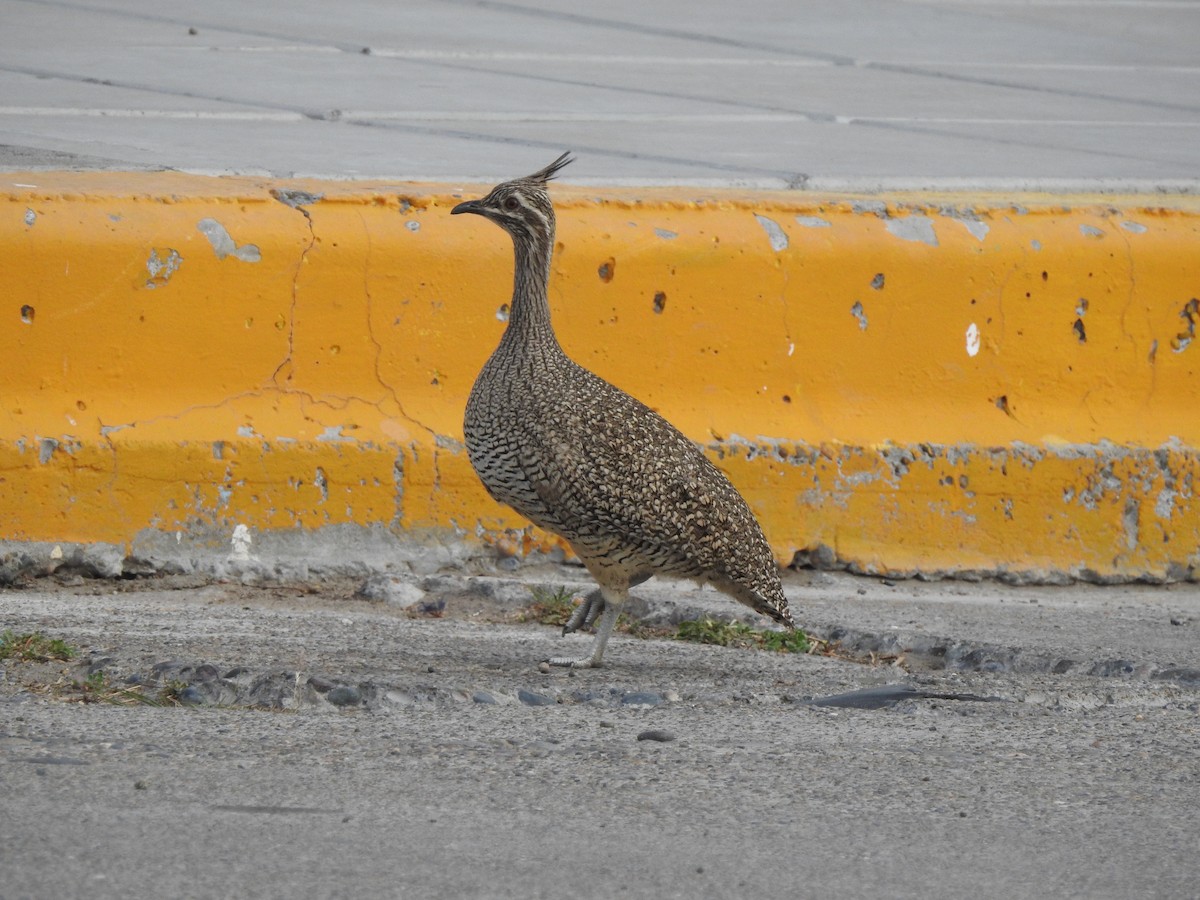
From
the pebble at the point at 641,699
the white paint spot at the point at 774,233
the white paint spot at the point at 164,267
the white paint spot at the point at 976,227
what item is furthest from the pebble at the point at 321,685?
the white paint spot at the point at 976,227

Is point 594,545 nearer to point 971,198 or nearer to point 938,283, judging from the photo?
point 938,283

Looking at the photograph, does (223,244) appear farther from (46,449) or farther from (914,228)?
(914,228)

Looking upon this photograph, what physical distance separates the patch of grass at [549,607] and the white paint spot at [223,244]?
1428 mm

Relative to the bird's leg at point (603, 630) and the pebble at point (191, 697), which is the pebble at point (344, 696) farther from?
the bird's leg at point (603, 630)

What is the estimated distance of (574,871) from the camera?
3170 millimetres

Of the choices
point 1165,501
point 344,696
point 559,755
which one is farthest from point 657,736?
point 1165,501

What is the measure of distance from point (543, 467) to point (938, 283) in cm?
204

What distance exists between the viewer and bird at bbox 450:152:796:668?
4.86 m

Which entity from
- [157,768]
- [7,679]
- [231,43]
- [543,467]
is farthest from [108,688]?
[231,43]

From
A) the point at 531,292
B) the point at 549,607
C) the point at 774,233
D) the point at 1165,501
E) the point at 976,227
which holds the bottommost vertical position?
the point at 549,607

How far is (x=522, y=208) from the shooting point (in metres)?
5.20

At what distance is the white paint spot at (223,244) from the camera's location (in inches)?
224

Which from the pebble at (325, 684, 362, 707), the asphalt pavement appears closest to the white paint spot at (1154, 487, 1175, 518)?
the asphalt pavement

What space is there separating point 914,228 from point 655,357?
1.06 m
